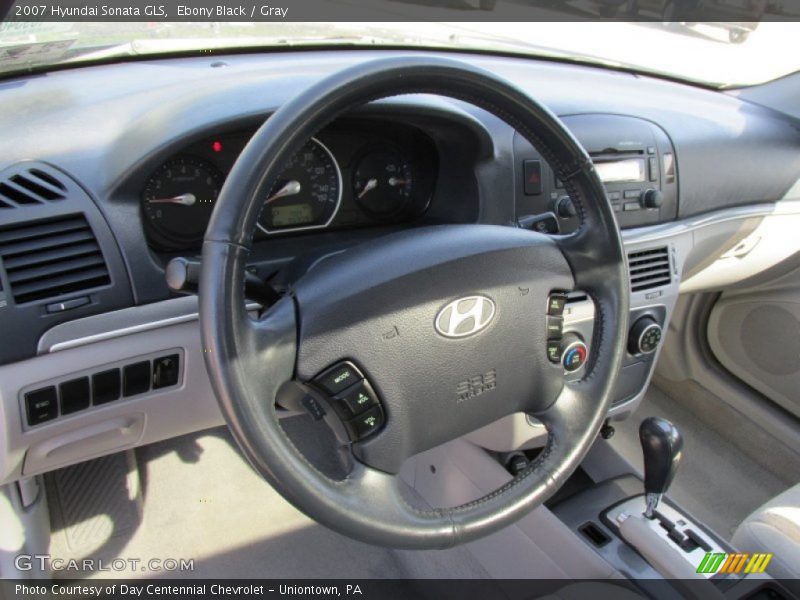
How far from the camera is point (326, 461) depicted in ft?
7.90

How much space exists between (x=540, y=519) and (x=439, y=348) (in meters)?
0.89

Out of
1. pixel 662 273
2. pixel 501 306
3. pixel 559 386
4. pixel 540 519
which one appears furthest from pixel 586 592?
pixel 662 273

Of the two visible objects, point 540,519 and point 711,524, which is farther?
point 711,524

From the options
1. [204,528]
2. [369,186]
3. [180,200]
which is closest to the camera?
[180,200]

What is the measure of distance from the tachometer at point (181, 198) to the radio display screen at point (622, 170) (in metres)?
1.04

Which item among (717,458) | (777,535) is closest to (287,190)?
(777,535)

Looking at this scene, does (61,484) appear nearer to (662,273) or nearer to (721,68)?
(662,273)

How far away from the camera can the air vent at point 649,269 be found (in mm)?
1941

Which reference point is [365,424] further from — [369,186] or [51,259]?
[369,186]

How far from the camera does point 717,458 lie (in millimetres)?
2584

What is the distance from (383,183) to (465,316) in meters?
0.73

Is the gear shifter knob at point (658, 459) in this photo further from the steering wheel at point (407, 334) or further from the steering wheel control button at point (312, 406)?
the steering wheel control button at point (312, 406)

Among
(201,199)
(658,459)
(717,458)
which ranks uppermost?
(201,199)

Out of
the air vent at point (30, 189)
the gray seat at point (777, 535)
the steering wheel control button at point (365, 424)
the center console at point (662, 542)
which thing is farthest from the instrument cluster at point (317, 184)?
the gray seat at point (777, 535)
